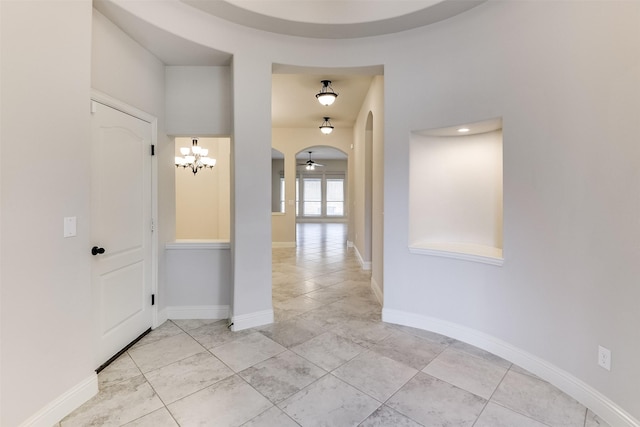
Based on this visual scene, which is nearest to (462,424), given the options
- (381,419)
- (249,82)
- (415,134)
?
(381,419)

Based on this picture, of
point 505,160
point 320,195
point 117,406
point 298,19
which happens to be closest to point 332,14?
point 298,19

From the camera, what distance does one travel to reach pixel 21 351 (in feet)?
5.30

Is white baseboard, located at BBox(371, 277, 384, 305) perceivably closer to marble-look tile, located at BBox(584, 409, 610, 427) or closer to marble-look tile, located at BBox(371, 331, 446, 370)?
marble-look tile, located at BBox(371, 331, 446, 370)

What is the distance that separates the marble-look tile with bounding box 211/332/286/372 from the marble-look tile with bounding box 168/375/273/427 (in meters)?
0.27

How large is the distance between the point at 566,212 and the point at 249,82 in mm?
2947

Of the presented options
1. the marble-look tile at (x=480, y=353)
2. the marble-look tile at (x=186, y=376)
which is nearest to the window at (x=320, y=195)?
the marble-look tile at (x=480, y=353)

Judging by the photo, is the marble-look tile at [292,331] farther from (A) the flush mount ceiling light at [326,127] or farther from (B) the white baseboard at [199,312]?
(A) the flush mount ceiling light at [326,127]

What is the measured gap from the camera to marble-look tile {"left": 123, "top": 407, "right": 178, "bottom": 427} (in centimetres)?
175

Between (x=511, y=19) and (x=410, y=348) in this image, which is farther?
(x=410, y=348)

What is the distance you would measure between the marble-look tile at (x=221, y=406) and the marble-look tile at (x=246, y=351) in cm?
27

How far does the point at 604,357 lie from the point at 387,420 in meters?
1.41

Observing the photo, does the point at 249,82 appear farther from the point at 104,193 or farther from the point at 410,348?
the point at 410,348

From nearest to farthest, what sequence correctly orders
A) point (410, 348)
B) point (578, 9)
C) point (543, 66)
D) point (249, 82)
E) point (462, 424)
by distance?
1. point (462, 424)
2. point (578, 9)
3. point (543, 66)
4. point (410, 348)
5. point (249, 82)

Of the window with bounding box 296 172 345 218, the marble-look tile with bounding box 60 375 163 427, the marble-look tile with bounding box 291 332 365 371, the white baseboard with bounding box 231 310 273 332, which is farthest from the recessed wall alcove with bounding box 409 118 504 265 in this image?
the window with bounding box 296 172 345 218
